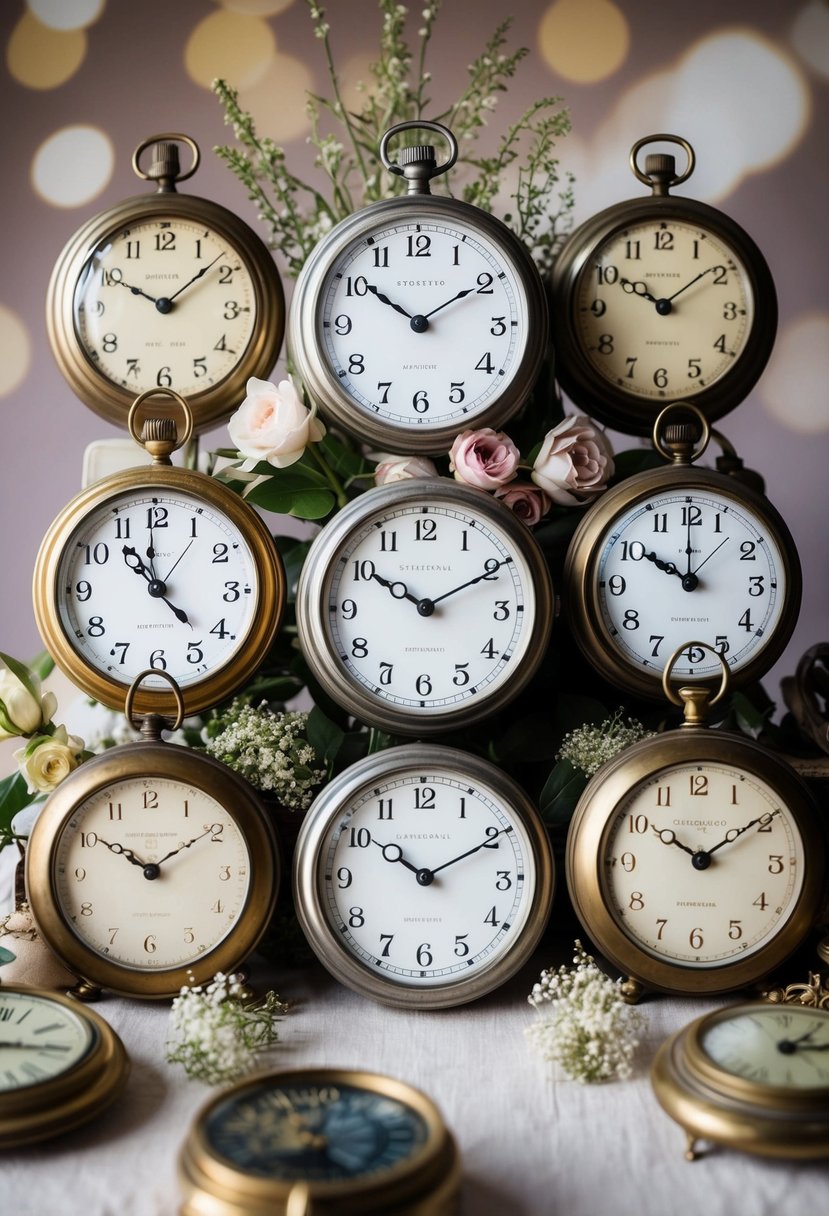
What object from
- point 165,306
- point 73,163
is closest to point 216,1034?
point 165,306

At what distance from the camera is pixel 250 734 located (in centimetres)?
165

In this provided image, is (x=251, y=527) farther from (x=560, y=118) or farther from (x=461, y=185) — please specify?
(x=461, y=185)

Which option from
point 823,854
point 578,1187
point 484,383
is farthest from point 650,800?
point 484,383

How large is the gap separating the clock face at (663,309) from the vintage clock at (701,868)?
1.83 ft

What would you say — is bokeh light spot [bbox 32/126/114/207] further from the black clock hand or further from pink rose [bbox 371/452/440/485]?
the black clock hand

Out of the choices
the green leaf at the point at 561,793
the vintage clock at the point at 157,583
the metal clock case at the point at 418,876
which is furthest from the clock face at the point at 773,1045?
the vintage clock at the point at 157,583

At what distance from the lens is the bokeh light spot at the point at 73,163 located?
2.29 meters

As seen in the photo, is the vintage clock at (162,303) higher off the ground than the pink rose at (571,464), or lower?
higher

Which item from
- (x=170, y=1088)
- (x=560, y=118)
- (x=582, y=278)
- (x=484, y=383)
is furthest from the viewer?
(x=560, y=118)

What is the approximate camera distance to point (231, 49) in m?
2.29

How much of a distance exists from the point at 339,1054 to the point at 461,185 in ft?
5.46

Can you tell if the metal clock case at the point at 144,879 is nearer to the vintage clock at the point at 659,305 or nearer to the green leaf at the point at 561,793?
the green leaf at the point at 561,793

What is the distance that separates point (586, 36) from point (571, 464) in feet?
3.67

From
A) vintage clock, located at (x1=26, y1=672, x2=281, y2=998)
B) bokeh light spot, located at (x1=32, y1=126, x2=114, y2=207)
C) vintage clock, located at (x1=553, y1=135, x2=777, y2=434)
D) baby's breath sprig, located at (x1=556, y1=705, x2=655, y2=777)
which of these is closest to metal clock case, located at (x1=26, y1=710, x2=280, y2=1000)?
vintage clock, located at (x1=26, y1=672, x2=281, y2=998)
